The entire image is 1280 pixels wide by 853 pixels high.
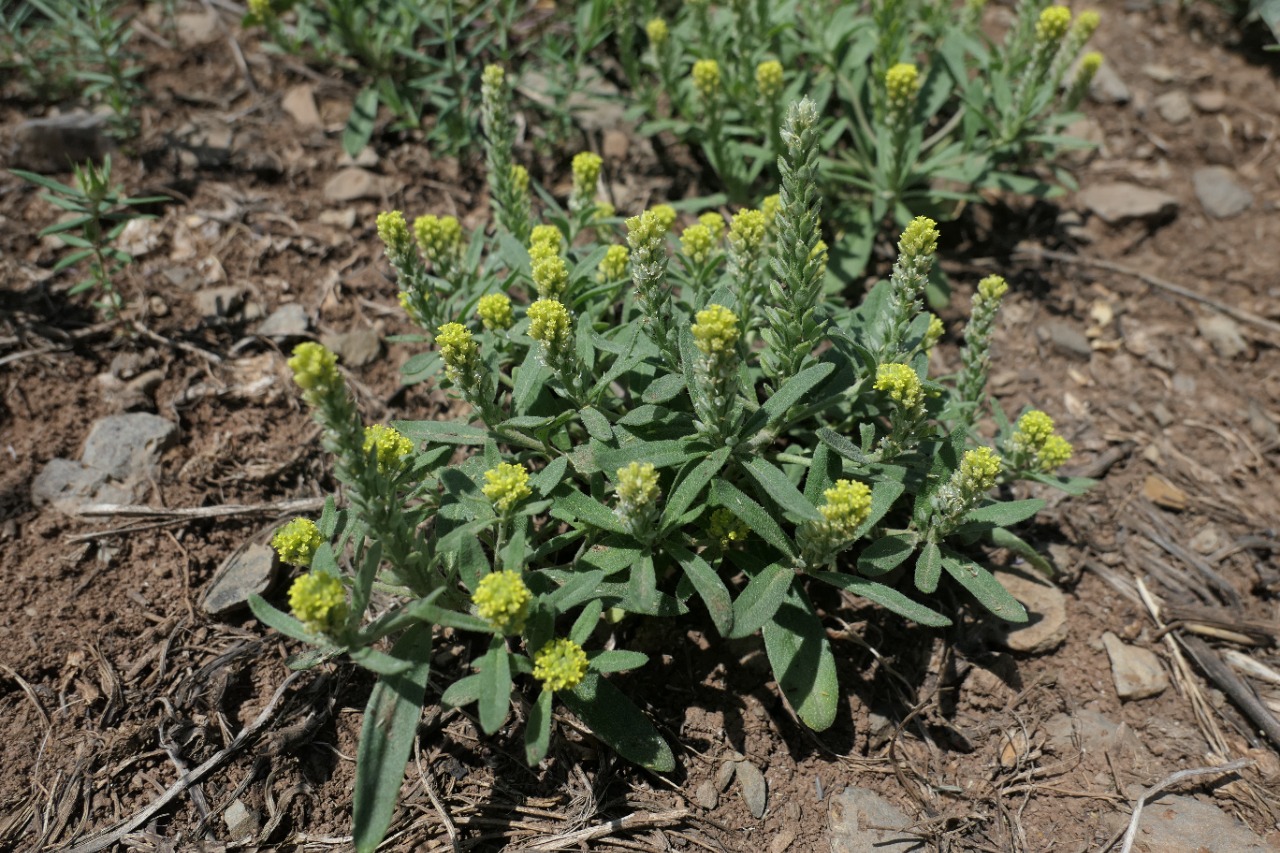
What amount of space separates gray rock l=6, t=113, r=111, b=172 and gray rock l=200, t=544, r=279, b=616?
115 inches

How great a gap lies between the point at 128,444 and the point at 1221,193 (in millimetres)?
6776

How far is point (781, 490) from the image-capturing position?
A: 337cm

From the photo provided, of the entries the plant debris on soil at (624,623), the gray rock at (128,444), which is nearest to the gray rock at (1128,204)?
the plant debris on soil at (624,623)

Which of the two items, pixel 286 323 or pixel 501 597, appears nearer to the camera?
pixel 501 597

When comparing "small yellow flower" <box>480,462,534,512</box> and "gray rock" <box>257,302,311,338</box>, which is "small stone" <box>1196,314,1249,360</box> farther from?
"gray rock" <box>257,302,311,338</box>

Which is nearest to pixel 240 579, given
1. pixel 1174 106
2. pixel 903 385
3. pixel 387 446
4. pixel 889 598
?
pixel 387 446

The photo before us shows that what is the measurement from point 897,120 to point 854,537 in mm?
2670

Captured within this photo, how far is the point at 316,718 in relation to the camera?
364 centimetres

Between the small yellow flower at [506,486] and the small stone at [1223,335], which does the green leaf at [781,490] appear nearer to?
the small yellow flower at [506,486]

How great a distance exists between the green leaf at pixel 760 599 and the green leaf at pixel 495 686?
32.2 inches

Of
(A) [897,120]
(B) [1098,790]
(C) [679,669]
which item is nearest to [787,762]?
(C) [679,669]

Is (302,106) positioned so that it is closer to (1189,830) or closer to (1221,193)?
(1221,193)

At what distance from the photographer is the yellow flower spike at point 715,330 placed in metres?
3.05

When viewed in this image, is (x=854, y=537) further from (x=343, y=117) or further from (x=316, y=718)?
(x=343, y=117)
